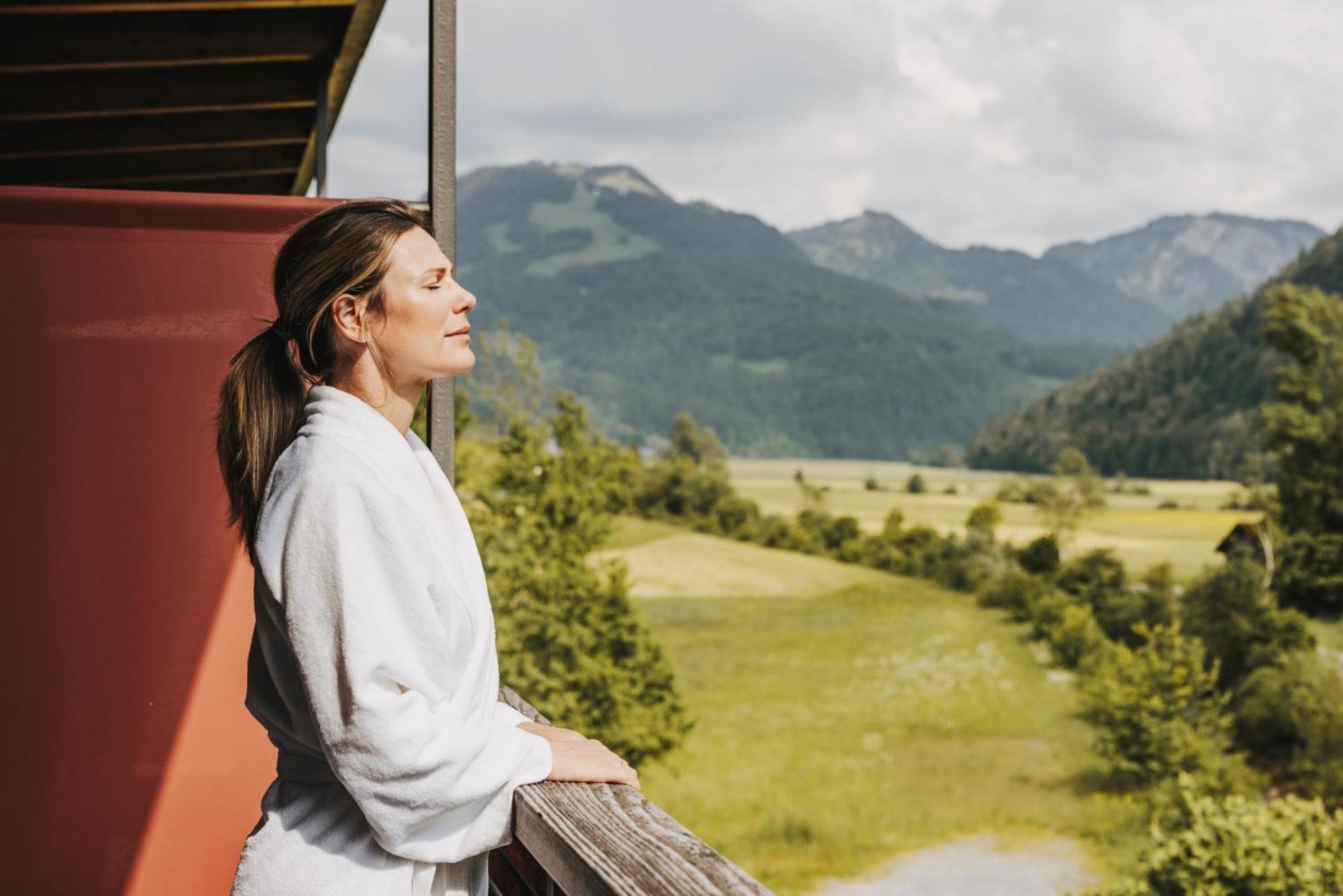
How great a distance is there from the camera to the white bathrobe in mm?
897

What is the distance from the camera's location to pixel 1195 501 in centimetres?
5578

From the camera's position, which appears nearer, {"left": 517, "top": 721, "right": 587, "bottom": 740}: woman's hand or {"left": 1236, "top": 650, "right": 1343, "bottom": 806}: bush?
{"left": 517, "top": 721, "right": 587, "bottom": 740}: woman's hand

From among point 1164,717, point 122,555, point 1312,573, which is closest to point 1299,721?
point 1164,717

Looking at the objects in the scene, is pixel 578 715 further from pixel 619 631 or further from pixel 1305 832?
pixel 1305 832

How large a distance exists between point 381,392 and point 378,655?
0.27 meters

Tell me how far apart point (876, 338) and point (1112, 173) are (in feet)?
292

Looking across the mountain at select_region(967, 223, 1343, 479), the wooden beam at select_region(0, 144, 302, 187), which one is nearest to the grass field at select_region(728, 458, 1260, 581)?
the mountain at select_region(967, 223, 1343, 479)

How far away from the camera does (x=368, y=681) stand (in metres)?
0.89

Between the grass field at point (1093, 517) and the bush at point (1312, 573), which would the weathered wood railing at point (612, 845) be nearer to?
the bush at point (1312, 573)

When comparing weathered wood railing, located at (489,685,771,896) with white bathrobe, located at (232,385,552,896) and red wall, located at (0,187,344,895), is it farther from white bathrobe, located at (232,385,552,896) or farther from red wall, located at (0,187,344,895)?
red wall, located at (0,187,344,895)

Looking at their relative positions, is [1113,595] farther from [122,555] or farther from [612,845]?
[612,845]

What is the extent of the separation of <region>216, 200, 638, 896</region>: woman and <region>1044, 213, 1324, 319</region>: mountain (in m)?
185

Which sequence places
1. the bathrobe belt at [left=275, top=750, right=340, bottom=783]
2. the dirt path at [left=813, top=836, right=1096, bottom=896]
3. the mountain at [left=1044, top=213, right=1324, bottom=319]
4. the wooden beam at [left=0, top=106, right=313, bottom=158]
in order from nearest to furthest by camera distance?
the bathrobe belt at [left=275, top=750, right=340, bottom=783]
the wooden beam at [left=0, top=106, right=313, bottom=158]
the dirt path at [left=813, top=836, right=1096, bottom=896]
the mountain at [left=1044, top=213, right=1324, bottom=319]

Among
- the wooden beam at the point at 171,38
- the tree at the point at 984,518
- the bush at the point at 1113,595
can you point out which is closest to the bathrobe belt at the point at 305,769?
the wooden beam at the point at 171,38
